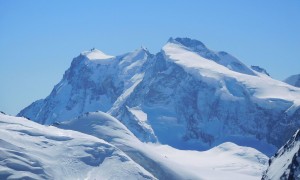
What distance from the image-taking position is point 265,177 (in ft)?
375

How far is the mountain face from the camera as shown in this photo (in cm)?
10149

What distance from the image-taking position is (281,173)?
349 feet

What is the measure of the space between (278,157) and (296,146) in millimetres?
7719

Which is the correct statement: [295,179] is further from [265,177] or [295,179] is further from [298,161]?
[265,177]

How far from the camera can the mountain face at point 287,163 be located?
3996 inches

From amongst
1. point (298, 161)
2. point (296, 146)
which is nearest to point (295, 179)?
point (298, 161)

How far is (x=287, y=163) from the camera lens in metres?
107

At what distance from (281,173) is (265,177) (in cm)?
835

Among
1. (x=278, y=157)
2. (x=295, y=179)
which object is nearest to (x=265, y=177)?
(x=278, y=157)

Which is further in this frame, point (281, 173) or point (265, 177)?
point (265, 177)

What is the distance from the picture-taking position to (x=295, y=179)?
10019 cm

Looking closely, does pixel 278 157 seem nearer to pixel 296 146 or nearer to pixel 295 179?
pixel 296 146

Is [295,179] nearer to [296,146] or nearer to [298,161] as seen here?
[298,161]

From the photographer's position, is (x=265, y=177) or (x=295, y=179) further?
(x=265, y=177)
